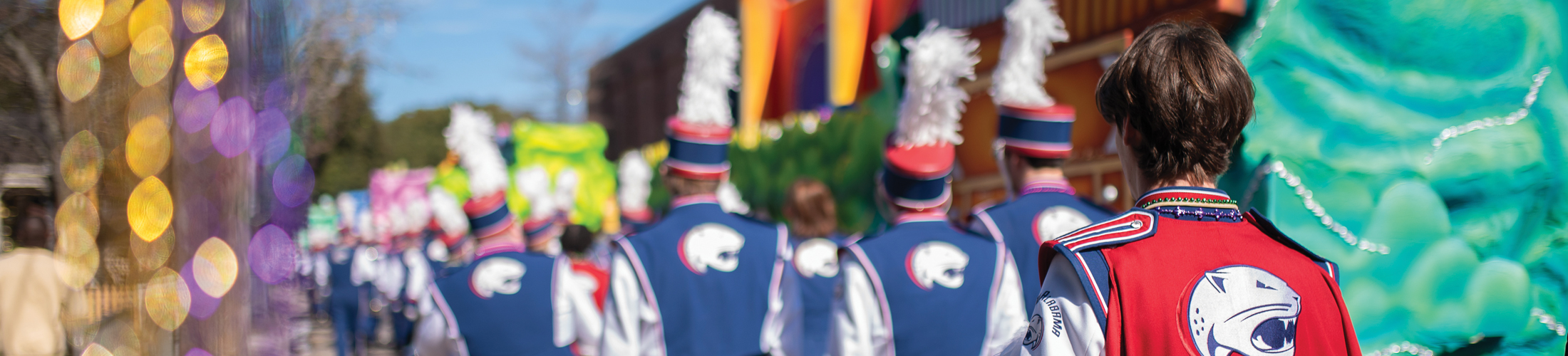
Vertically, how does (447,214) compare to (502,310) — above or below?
above

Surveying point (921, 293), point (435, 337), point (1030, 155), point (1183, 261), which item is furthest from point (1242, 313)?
point (435, 337)

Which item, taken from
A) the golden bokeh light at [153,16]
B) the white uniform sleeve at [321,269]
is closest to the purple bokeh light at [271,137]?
the golden bokeh light at [153,16]

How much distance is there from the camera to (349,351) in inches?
365

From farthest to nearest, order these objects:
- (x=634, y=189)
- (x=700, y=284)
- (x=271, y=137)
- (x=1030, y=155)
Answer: (x=634, y=189), (x=700, y=284), (x=1030, y=155), (x=271, y=137)

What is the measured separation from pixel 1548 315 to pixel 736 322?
256 centimetres

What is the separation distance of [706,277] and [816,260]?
0.87 metres

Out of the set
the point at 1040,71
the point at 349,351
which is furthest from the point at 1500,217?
the point at 349,351

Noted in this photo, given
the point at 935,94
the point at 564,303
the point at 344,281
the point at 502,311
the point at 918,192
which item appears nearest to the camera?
the point at 918,192

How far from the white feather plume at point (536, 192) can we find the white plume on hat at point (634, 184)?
Result: 186 inches

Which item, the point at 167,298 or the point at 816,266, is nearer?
the point at 167,298

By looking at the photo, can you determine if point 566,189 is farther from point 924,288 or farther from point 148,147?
point 148,147

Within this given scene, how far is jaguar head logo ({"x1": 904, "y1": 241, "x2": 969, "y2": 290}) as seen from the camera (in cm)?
266

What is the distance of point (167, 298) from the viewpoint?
87cm

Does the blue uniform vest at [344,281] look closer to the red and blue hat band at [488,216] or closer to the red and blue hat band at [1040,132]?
the red and blue hat band at [488,216]
